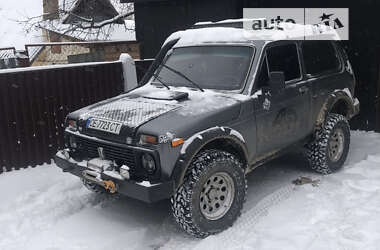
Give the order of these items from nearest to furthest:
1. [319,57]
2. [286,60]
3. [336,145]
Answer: [286,60] → [319,57] → [336,145]

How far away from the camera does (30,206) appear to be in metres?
5.07

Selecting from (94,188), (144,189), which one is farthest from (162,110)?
(94,188)

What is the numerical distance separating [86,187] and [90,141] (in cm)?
123

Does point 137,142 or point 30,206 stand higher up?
point 137,142

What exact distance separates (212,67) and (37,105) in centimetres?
321

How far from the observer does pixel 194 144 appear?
12.6 feet

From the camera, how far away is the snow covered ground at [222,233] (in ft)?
13.2

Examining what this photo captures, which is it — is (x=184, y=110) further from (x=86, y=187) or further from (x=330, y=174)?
(x=330, y=174)

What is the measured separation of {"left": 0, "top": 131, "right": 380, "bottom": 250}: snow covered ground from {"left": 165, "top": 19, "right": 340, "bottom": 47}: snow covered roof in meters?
2.02

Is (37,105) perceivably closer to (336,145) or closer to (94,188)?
(94,188)

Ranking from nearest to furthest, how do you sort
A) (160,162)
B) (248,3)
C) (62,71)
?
1. (160,162)
2. (62,71)
3. (248,3)

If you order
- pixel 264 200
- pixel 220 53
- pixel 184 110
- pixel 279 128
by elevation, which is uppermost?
pixel 220 53

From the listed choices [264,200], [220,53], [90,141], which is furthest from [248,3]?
[90,141]

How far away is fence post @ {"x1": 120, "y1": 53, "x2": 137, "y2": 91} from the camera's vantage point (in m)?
7.44
